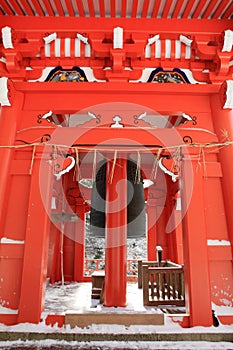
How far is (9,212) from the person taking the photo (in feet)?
13.3

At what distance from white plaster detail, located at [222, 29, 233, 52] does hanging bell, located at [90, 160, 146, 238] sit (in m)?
2.65

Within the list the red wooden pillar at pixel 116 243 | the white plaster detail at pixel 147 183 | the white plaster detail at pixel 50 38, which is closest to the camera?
the white plaster detail at pixel 50 38

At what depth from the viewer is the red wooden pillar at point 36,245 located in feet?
11.9

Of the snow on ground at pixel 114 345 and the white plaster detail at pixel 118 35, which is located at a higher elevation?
the white plaster detail at pixel 118 35

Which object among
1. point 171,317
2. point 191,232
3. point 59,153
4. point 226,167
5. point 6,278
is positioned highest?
point 59,153

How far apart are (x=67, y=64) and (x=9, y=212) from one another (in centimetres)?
264

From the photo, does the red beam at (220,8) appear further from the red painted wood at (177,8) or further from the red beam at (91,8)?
the red beam at (91,8)

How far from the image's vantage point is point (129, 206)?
5750 mm

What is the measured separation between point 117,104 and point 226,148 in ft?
6.14

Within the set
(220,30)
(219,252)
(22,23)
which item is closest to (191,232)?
(219,252)

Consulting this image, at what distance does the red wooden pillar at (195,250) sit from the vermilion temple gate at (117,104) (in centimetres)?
2

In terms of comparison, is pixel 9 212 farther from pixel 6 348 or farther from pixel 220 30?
pixel 220 30

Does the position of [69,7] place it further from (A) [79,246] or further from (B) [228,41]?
(A) [79,246]


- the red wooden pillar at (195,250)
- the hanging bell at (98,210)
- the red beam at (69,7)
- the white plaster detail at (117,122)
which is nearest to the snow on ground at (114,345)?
the red wooden pillar at (195,250)
